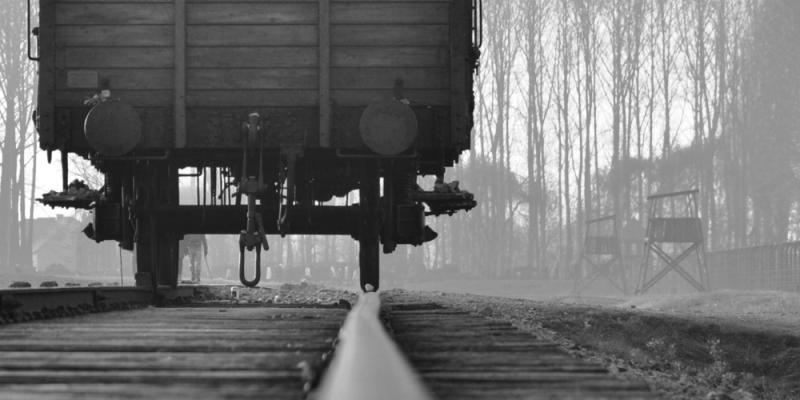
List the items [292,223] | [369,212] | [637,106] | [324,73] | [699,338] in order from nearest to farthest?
[324,73] → [369,212] → [292,223] → [699,338] → [637,106]

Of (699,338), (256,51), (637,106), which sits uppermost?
(637,106)

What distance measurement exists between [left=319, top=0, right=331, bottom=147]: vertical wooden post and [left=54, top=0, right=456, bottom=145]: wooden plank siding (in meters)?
0.06

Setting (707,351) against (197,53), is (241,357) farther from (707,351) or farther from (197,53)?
(707,351)

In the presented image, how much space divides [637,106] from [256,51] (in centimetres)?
4079

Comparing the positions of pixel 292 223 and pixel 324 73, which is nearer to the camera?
pixel 324 73

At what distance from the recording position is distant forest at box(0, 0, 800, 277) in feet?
152

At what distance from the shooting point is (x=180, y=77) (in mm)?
→ 8797

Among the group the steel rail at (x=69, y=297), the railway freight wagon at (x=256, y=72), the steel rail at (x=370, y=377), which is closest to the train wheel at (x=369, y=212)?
the railway freight wagon at (x=256, y=72)

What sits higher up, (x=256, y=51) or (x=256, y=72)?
(x=256, y=51)

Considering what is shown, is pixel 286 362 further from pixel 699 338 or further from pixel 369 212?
pixel 699 338

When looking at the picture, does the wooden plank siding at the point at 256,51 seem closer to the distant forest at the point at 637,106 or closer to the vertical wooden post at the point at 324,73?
the vertical wooden post at the point at 324,73

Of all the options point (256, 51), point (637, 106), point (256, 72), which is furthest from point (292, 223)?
point (637, 106)

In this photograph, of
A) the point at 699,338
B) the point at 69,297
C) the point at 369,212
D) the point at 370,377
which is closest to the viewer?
the point at 370,377

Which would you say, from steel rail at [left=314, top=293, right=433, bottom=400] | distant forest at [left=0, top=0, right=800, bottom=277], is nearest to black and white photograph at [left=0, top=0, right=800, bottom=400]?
steel rail at [left=314, top=293, right=433, bottom=400]
